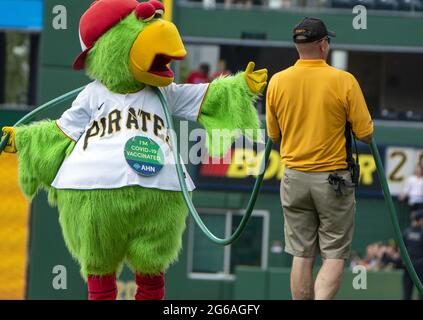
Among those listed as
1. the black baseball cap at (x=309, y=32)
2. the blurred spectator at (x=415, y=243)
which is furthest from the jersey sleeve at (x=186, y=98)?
the blurred spectator at (x=415, y=243)

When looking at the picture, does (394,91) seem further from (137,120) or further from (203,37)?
(137,120)

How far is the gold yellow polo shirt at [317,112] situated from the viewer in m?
6.59

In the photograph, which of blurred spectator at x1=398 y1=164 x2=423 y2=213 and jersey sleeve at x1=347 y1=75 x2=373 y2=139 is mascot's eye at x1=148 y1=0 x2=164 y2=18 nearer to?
jersey sleeve at x1=347 y1=75 x2=373 y2=139

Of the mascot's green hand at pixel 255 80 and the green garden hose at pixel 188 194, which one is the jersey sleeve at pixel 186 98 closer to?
the green garden hose at pixel 188 194

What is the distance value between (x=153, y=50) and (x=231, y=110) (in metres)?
0.62

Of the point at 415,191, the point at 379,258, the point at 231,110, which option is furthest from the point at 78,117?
the point at 379,258

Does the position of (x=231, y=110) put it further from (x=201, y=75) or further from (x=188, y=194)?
(x=201, y=75)

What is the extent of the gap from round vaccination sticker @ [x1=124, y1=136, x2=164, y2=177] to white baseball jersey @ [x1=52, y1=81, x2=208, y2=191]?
0.07ft

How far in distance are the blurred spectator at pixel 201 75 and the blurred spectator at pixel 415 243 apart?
3.36 m

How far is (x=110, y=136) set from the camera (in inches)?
270

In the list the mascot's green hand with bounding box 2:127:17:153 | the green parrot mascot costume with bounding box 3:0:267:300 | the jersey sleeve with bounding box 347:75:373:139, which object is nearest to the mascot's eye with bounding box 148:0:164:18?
the green parrot mascot costume with bounding box 3:0:267:300

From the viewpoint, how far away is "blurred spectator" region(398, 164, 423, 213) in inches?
631
